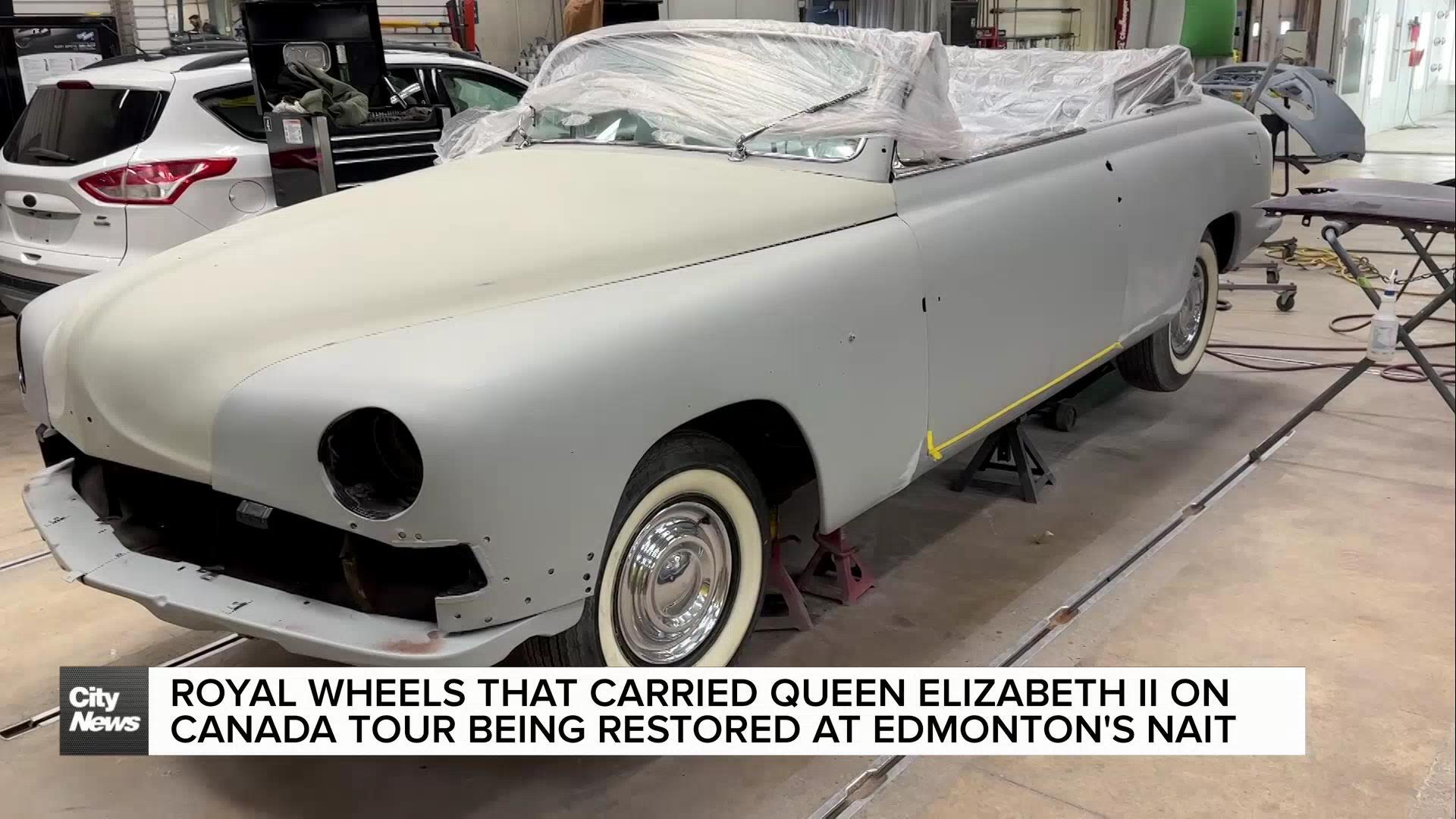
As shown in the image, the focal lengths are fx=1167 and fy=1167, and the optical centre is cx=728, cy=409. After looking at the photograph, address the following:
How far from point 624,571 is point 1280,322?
17.6 feet

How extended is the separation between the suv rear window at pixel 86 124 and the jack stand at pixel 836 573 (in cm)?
389

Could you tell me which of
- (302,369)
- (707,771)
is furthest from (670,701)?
(302,369)

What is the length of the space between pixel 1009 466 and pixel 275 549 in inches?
106

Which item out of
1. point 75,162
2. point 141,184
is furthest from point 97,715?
point 75,162

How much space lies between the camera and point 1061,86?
488 centimetres

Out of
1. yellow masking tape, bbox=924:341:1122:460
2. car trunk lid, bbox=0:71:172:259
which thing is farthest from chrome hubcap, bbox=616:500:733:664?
car trunk lid, bbox=0:71:172:259

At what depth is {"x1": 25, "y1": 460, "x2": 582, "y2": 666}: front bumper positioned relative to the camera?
6.84 feet

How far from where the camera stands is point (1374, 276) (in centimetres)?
743

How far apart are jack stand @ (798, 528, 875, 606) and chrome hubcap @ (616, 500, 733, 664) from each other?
59cm

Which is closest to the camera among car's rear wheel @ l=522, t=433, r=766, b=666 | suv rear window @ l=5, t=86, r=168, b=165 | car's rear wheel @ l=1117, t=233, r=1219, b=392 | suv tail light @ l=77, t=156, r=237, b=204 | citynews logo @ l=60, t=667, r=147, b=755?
car's rear wheel @ l=522, t=433, r=766, b=666

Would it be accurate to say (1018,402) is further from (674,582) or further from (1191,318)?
(1191,318)

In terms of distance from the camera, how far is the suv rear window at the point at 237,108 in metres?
5.55

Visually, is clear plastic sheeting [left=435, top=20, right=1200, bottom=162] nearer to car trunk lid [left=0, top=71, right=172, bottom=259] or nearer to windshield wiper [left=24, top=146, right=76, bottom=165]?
car trunk lid [left=0, top=71, right=172, bottom=259]

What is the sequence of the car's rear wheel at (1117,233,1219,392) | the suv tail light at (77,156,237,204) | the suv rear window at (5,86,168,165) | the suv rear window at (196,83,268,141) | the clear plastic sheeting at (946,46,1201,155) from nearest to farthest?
the clear plastic sheeting at (946,46,1201,155) < the car's rear wheel at (1117,233,1219,392) < the suv tail light at (77,156,237,204) < the suv rear window at (5,86,168,165) < the suv rear window at (196,83,268,141)
